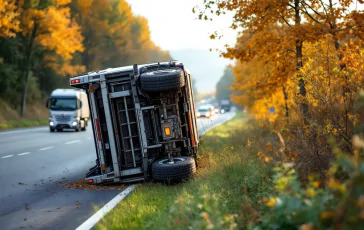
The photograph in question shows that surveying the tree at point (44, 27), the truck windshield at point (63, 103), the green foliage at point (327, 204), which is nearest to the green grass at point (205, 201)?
the green foliage at point (327, 204)

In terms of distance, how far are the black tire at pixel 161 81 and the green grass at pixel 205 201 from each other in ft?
6.20

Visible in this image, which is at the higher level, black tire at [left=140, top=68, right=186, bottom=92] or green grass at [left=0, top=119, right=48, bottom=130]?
black tire at [left=140, top=68, right=186, bottom=92]

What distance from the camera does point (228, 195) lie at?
26.1ft

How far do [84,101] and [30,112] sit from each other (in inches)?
423

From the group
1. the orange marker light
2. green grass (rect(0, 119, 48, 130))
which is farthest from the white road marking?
green grass (rect(0, 119, 48, 130))

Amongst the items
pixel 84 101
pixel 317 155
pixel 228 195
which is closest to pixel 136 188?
pixel 228 195

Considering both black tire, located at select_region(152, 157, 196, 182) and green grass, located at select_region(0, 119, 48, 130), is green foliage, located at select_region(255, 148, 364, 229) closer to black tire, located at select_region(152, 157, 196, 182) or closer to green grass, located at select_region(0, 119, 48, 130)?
black tire, located at select_region(152, 157, 196, 182)

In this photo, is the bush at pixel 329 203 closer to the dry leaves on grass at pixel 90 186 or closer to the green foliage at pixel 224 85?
the dry leaves on grass at pixel 90 186

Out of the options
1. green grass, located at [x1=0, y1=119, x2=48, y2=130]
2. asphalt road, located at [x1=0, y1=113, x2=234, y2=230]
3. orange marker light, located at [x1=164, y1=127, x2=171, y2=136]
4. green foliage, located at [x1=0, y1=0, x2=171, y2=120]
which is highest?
green foliage, located at [x1=0, y1=0, x2=171, y2=120]

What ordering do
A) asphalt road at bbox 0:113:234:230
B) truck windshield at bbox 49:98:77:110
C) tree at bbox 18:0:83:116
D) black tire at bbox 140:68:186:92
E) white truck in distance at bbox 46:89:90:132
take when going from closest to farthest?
asphalt road at bbox 0:113:234:230
black tire at bbox 140:68:186:92
white truck in distance at bbox 46:89:90:132
truck windshield at bbox 49:98:77:110
tree at bbox 18:0:83:116

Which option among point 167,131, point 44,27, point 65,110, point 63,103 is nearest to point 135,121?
point 167,131

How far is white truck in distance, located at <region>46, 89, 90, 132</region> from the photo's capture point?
32938 mm

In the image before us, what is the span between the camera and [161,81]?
1038 cm

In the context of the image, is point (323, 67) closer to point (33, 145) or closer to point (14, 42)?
point (33, 145)
